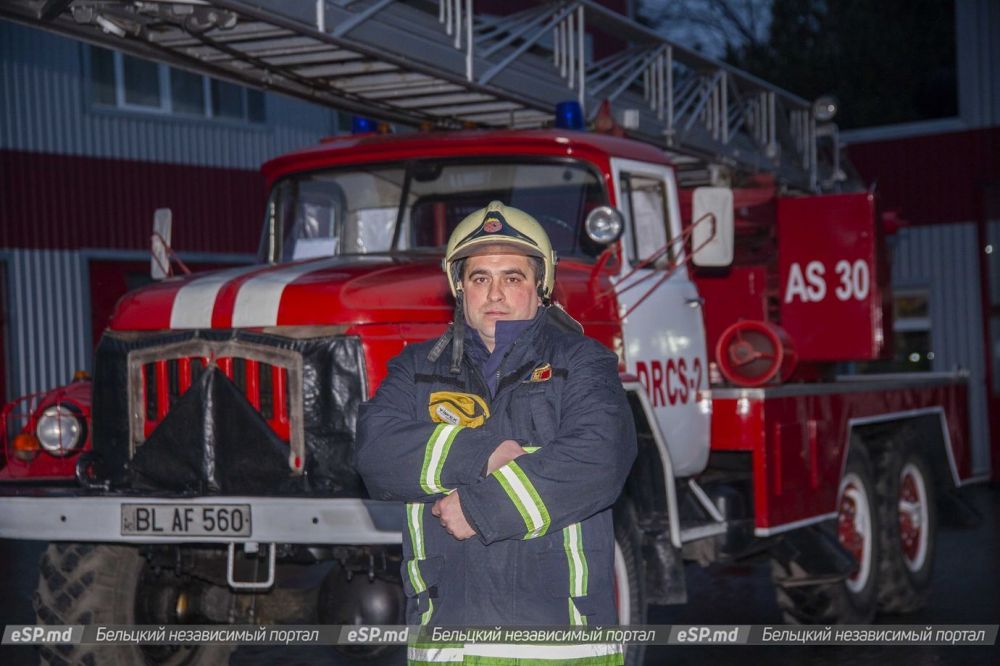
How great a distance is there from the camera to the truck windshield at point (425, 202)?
683cm

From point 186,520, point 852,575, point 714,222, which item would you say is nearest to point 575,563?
point 186,520

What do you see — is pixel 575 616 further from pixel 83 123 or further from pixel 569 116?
pixel 83 123

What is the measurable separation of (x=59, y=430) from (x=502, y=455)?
136 inches

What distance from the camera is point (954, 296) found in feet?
59.4

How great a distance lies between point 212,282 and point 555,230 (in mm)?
1667

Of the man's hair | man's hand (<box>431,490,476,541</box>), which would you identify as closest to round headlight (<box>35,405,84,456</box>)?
the man's hair

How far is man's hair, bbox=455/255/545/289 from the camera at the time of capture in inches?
158

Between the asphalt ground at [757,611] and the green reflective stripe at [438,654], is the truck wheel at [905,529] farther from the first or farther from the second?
the green reflective stripe at [438,654]

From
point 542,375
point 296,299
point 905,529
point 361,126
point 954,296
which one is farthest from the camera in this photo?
point 954,296

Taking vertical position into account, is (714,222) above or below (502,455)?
above

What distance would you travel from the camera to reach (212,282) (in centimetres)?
607

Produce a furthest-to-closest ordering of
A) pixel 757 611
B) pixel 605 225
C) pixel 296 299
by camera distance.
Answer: pixel 757 611 → pixel 605 225 → pixel 296 299

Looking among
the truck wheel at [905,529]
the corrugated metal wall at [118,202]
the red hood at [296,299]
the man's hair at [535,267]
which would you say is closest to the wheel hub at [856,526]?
the truck wheel at [905,529]

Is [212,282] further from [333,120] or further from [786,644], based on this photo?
[333,120]
